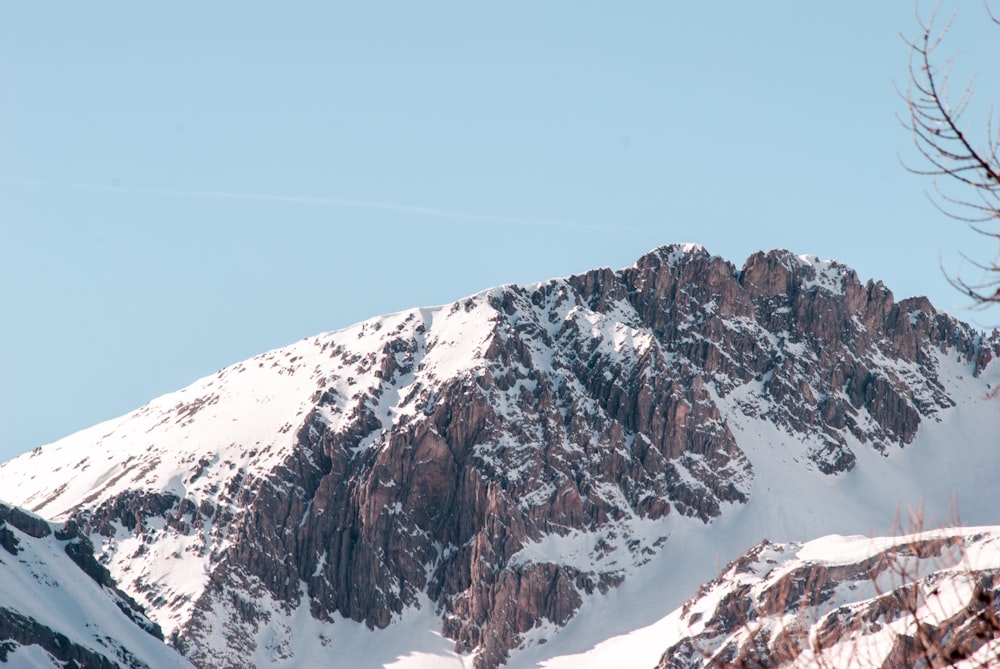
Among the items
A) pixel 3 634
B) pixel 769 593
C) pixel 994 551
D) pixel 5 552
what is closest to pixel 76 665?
pixel 3 634

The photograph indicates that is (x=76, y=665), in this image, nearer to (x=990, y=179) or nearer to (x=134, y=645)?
(x=134, y=645)

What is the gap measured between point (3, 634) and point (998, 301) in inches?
6872

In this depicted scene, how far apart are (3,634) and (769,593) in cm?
9333

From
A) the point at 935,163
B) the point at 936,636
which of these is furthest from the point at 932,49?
the point at 936,636

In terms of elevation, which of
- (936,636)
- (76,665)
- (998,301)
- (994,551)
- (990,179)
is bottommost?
(994,551)

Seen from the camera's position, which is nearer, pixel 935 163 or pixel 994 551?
pixel 935 163

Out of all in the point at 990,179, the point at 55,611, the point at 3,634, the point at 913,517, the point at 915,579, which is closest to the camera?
the point at 915,579

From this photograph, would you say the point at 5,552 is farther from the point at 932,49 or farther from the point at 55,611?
the point at 932,49

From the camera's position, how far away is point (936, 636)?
48.3 feet

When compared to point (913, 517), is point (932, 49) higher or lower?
higher

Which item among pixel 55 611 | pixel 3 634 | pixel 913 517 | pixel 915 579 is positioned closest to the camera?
pixel 915 579

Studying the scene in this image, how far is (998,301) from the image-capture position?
1551cm

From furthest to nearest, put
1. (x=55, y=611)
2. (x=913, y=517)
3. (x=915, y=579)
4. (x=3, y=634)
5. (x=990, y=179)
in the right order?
(x=55, y=611), (x=3, y=634), (x=913, y=517), (x=990, y=179), (x=915, y=579)

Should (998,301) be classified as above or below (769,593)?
above
